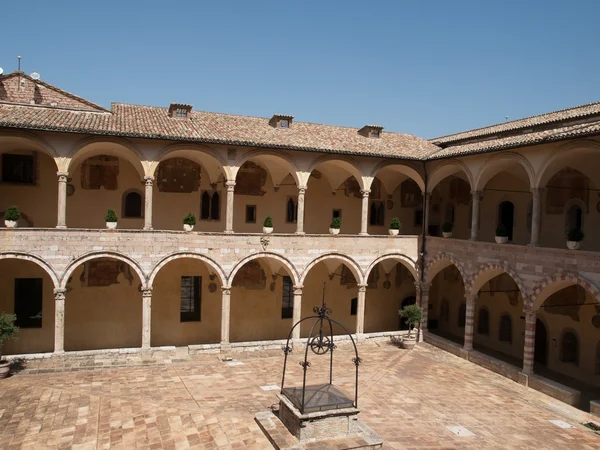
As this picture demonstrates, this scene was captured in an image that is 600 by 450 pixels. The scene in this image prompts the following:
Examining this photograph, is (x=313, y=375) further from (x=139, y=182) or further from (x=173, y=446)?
(x=139, y=182)

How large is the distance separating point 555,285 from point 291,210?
11.5 meters

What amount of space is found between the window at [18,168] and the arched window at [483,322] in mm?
19675

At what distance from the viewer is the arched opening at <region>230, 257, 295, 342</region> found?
74.7 ft

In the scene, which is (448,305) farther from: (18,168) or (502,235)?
(18,168)

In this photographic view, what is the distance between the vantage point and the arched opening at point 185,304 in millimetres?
21594

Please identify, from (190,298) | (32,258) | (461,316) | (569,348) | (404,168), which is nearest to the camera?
(32,258)

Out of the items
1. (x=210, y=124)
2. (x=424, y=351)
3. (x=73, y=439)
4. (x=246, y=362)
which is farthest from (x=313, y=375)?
(x=210, y=124)

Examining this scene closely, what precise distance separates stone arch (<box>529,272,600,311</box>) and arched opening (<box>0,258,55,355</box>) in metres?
17.5

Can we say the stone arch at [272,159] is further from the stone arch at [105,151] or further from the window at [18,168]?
the window at [18,168]

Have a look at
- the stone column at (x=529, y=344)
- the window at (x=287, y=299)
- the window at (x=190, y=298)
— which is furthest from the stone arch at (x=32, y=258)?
the stone column at (x=529, y=344)

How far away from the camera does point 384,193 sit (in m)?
24.7

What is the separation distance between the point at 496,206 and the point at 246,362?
490 inches

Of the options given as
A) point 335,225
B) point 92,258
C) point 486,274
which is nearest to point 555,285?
point 486,274

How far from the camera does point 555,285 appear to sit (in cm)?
1602
